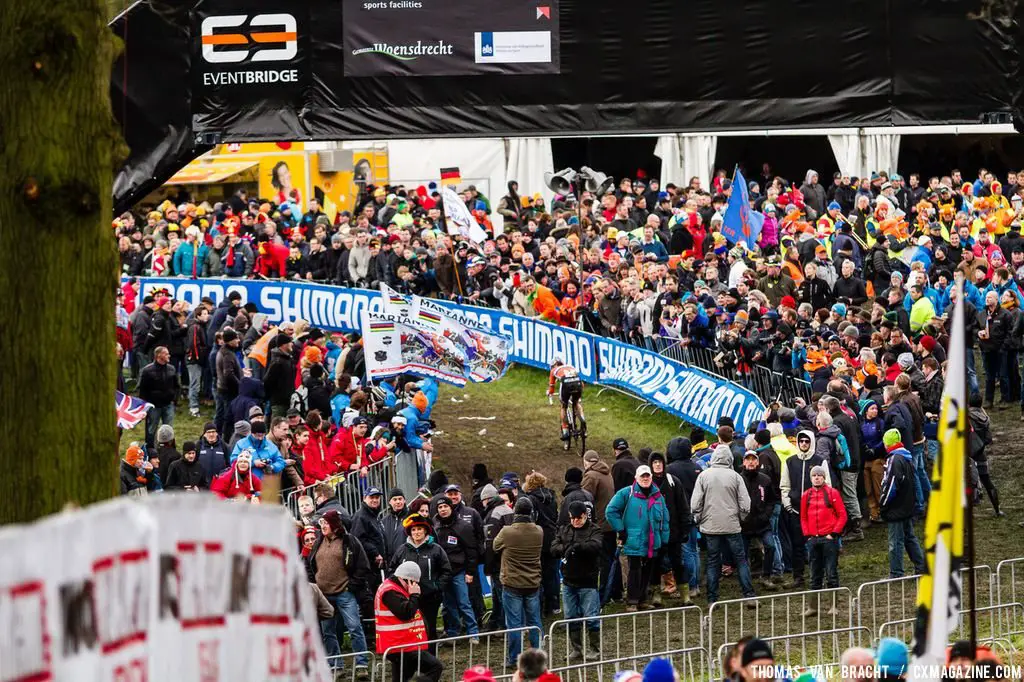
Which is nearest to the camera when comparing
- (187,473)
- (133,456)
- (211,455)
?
(133,456)

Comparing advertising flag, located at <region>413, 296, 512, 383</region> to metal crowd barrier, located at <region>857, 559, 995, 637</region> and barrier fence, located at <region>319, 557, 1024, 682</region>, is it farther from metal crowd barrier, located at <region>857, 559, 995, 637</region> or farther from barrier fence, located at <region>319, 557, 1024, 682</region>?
metal crowd barrier, located at <region>857, 559, 995, 637</region>

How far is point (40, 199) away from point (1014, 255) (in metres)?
23.2

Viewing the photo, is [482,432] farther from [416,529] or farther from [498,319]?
[416,529]

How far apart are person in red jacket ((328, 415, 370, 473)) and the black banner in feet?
24.8

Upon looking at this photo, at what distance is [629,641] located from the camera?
14.7 m

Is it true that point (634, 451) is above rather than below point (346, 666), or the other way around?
above

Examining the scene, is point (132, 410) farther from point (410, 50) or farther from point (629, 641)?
point (410, 50)

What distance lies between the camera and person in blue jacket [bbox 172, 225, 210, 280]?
29594 millimetres

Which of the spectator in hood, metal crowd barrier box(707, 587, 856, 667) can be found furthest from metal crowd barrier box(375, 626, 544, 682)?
the spectator in hood

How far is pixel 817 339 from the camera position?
70.7 feet

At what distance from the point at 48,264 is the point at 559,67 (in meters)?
7.49

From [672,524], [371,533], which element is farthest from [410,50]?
[672,524]

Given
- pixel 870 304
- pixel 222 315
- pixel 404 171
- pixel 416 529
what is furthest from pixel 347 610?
pixel 404 171

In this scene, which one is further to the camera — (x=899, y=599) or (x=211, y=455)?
(x=211, y=455)
